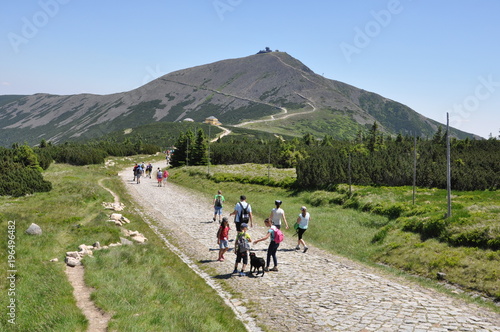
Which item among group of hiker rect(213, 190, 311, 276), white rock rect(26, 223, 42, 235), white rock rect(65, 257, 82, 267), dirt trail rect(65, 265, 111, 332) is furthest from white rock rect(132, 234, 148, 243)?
dirt trail rect(65, 265, 111, 332)

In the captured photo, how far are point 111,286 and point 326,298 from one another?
5831mm

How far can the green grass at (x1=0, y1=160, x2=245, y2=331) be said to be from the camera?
7.48 metres

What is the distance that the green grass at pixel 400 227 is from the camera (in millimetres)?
12773

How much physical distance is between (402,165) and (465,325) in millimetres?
24981

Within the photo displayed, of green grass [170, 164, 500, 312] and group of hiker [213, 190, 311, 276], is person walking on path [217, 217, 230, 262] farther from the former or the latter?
green grass [170, 164, 500, 312]

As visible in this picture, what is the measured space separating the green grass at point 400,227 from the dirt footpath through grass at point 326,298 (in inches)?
66.5

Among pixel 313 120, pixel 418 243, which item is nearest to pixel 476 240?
pixel 418 243

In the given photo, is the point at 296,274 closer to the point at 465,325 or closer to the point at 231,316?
the point at 231,316

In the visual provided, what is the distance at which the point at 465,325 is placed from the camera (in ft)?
27.7
